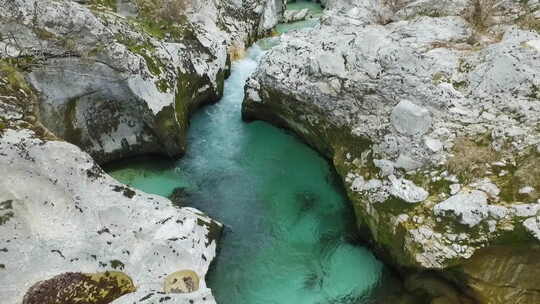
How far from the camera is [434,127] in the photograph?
27.0ft

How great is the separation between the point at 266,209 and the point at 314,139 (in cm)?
292

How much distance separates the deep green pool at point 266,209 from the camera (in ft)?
26.8

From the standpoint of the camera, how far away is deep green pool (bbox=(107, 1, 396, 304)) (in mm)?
8156

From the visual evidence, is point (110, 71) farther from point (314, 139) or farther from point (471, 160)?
point (471, 160)

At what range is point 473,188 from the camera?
7.07m

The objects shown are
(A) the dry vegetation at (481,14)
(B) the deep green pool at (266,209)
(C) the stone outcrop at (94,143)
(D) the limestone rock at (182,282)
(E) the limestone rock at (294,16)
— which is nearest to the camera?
(C) the stone outcrop at (94,143)

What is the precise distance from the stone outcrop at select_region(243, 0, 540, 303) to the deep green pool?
0.74 meters

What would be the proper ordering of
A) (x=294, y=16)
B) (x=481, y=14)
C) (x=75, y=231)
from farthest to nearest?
(x=294, y=16) < (x=481, y=14) < (x=75, y=231)

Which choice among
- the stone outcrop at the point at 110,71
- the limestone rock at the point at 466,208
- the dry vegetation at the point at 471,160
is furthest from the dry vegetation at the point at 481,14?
the stone outcrop at the point at 110,71

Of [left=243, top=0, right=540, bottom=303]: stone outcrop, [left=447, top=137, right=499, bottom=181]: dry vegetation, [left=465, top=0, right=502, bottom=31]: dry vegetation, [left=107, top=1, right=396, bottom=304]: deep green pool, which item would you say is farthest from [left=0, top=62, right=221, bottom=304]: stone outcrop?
[left=465, top=0, right=502, bottom=31]: dry vegetation

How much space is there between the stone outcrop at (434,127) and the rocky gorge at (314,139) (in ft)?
0.10

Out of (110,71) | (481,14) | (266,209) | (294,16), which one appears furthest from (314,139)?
(294,16)

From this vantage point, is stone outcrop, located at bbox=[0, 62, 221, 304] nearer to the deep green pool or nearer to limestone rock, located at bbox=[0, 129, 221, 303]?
limestone rock, located at bbox=[0, 129, 221, 303]

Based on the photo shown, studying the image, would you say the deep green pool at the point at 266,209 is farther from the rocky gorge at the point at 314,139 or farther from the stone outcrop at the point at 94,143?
the stone outcrop at the point at 94,143
